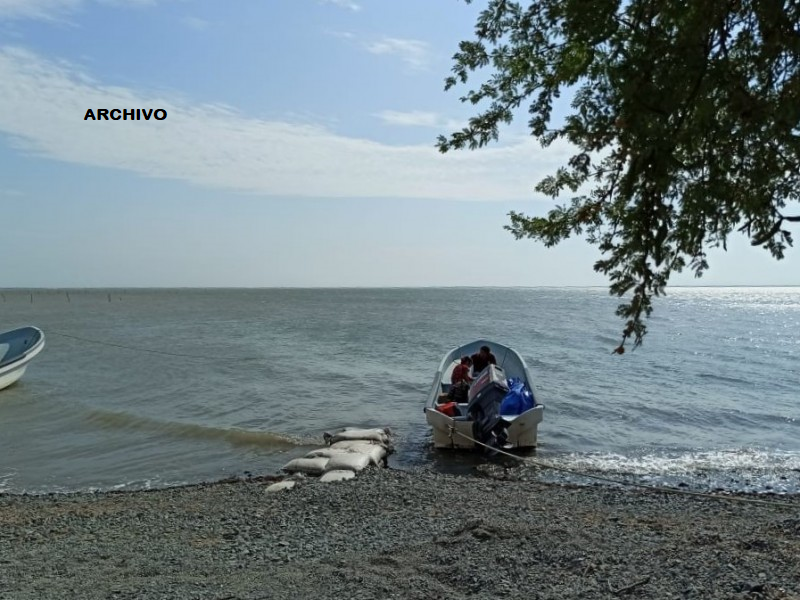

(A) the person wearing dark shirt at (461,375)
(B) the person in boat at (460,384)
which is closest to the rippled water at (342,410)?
(B) the person in boat at (460,384)

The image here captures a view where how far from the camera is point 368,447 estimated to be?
12.2m

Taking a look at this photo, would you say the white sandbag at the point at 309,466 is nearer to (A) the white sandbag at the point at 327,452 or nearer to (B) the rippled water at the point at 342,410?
(A) the white sandbag at the point at 327,452

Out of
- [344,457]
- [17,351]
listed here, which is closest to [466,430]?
[344,457]

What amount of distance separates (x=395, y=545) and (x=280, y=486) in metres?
3.63

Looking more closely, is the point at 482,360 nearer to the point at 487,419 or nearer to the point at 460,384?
the point at 460,384

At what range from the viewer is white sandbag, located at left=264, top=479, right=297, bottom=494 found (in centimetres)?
954

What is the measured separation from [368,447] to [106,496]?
461cm

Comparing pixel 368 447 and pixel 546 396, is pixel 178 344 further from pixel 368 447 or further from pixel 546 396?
pixel 368 447

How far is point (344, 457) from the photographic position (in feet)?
37.1

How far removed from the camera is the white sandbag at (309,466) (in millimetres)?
10977

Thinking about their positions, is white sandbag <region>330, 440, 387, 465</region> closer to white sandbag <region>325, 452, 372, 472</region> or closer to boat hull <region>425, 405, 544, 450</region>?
white sandbag <region>325, 452, 372, 472</region>

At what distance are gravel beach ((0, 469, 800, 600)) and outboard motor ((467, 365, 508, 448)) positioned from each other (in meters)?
2.96

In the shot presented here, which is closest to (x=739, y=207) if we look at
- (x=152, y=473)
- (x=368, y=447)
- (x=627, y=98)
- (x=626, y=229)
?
(x=626, y=229)

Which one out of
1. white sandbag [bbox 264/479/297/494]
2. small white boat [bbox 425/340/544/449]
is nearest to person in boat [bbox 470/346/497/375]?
small white boat [bbox 425/340/544/449]
